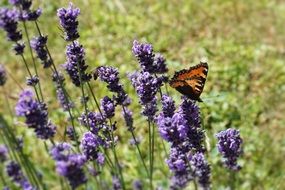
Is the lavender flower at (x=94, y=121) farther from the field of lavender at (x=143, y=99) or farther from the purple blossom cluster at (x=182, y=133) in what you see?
the purple blossom cluster at (x=182, y=133)

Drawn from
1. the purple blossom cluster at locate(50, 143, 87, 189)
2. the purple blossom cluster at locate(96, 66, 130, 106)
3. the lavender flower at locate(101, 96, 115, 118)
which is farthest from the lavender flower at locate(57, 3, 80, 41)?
the purple blossom cluster at locate(50, 143, 87, 189)

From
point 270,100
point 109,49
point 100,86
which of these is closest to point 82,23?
point 109,49

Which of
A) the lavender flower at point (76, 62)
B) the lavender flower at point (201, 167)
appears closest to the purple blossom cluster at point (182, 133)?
the lavender flower at point (201, 167)

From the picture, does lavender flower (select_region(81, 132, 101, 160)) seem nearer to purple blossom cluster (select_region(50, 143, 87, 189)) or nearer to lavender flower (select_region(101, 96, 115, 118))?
lavender flower (select_region(101, 96, 115, 118))

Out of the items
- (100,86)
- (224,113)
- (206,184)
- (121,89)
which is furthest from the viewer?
(100,86)

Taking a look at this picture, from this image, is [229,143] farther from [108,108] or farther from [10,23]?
[10,23]

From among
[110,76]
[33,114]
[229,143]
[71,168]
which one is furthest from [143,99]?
[71,168]

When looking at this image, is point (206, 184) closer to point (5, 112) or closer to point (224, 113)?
point (224, 113)
